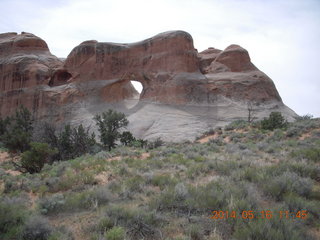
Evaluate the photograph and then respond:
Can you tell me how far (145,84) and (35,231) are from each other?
28650 mm

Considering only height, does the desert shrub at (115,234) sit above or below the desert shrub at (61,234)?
above

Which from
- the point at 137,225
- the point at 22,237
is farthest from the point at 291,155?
the point at 22,237

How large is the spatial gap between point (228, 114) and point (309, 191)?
2209 cm

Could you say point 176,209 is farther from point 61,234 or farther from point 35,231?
point 35,231

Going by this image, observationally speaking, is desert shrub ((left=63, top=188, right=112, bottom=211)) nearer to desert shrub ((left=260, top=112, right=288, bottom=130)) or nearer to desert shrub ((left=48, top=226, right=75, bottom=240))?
desert shrub ((left=48, top=226, right=75, bottom=240))

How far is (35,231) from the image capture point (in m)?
3.77

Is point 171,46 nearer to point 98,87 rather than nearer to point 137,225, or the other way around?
point 98,87

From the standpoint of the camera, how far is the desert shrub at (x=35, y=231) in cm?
376

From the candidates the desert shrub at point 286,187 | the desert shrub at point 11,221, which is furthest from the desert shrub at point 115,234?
the desert shrub at point 286,187
